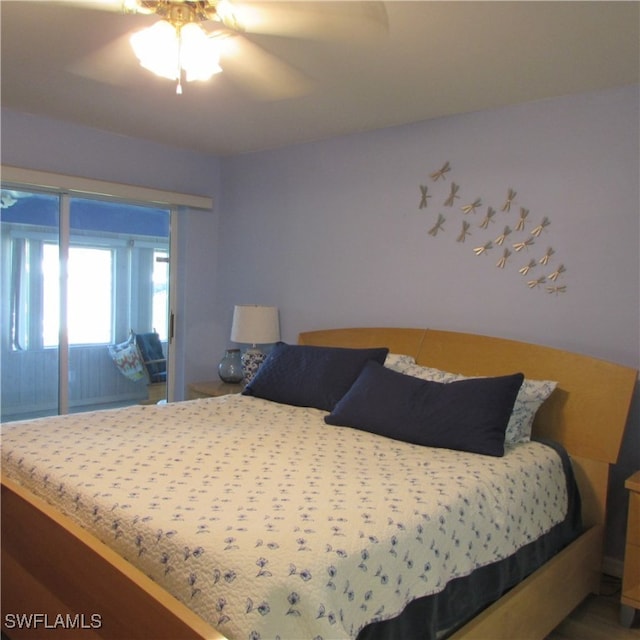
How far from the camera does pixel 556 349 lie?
2670 mm

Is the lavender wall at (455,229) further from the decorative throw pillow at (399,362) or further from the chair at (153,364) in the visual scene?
the chair at (153,364)

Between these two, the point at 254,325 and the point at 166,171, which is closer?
the point at 254,325

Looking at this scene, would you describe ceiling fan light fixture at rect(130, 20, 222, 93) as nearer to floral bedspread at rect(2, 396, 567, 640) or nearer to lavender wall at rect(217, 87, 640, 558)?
floral bedspread at rect(2, 396, 567, 640)

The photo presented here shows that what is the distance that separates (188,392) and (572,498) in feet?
8.27

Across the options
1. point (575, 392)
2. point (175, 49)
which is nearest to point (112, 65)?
point (175, 49)

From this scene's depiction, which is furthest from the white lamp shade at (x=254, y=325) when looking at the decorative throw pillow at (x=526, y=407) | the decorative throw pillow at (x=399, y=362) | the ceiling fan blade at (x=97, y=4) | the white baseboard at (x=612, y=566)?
the white baseboard at (x=612, y=566)

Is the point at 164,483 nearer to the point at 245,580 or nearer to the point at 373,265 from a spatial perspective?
the point at 245,580

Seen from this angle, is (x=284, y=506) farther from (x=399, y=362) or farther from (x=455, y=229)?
(x=455, y=229)

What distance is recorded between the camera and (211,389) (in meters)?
3.73

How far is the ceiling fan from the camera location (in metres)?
1.83

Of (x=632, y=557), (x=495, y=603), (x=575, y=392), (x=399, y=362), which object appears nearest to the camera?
(x=495, y=603)

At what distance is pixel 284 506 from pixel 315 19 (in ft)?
5.26

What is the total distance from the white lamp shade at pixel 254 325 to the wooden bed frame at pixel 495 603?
0.76 meters

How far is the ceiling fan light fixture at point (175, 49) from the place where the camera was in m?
1.84
